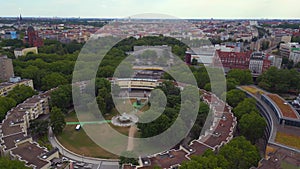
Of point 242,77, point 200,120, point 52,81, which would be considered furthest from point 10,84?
point 242,77

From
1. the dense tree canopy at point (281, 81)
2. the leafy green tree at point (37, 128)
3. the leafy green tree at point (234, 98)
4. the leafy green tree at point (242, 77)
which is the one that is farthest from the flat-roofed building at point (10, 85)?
the dense tree canopy at point (281, 81)

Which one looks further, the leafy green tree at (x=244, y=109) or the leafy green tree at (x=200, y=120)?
the leafy green tree at (x=244, y=109)

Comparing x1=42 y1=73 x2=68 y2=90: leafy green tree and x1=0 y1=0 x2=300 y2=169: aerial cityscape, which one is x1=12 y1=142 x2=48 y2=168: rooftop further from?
x1=42 y1=73 x2=68 y2=90: leafy green tree

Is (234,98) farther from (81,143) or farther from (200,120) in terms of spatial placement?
(81,143)

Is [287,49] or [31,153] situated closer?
[31,153]

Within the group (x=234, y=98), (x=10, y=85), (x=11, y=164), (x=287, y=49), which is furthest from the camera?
(x=287, y=49)

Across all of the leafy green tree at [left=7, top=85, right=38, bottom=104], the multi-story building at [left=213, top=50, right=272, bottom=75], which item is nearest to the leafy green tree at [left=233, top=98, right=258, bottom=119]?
the multi-story building at [left=213, top=50, right=272, bottom=75]

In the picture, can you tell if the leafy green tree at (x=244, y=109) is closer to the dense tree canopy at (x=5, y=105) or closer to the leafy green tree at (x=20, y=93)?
the dense tree canopy at (x=5, y=105)

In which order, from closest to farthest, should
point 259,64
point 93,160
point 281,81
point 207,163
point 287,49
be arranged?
point 207,163 < point 93,160 < point 281,81 < point 259,64 < point 287,49
